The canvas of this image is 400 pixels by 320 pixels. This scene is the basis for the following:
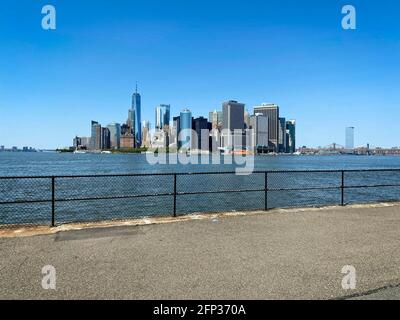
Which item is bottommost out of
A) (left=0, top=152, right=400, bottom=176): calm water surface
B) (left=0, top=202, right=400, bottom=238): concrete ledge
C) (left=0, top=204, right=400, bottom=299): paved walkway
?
(left=0, top=152, right=400, bottom=176): calm water surface

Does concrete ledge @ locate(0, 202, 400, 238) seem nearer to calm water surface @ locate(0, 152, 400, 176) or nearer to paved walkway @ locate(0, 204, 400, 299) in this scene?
paved walkway @ locate(0, 204, 400, 299)

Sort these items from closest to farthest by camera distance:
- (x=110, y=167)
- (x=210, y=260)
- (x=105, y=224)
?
(x=210, y=260)
(x=105, y=224)
(x=110, y=167)

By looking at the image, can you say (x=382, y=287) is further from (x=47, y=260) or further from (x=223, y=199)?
(x=223, y=199)

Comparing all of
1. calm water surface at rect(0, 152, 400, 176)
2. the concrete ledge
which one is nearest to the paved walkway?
the concrete ledge

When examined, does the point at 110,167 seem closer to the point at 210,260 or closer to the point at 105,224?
the point at 105,224

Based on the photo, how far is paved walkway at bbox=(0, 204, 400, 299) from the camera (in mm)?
4648

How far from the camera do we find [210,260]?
19.5 ft

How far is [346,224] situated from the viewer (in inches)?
354

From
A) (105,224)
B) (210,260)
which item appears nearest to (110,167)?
(105,224)

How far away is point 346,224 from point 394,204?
15.4ft

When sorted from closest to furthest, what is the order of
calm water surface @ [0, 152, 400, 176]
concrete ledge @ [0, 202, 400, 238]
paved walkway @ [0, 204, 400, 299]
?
1. paved walkway @ [0, 204, 400, 299]
2. concrete ledge @ [0, 202, 400, 238]
3. calm water surface @ [0, 152, 400, 176]

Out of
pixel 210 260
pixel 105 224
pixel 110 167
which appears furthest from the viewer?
pixel 110 167

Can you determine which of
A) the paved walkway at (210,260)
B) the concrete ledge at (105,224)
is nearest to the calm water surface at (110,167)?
the concrete ledge at (105,224)

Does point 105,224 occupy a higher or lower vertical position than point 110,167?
higher
